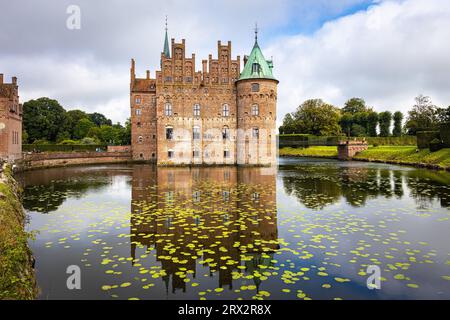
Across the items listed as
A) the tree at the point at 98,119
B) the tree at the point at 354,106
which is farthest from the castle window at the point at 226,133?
the tree at the point at 98,119

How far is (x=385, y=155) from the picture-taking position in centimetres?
4641

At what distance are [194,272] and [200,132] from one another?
3417 cm

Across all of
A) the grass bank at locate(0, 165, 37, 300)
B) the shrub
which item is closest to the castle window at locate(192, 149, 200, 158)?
the shrub

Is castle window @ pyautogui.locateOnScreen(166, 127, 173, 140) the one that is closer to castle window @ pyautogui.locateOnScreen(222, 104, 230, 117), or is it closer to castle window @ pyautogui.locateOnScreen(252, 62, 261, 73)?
castle window @ pyautogui.locateOnScreen(222, 104, 230, 117)

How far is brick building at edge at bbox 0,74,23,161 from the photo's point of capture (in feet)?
115

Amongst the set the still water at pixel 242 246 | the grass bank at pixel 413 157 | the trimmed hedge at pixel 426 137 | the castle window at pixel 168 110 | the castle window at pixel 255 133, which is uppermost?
the castle window at pixel 168 110

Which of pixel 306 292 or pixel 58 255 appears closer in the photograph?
pixel 306 292

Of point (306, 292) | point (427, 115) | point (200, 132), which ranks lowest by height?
point (306, 292)

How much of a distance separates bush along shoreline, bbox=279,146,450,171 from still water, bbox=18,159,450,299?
20.2m

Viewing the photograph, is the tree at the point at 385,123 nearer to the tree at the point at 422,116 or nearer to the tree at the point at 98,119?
the tree at the point at 422,116

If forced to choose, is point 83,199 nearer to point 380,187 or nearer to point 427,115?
point 380,187

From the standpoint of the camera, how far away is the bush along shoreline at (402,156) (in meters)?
32.7
